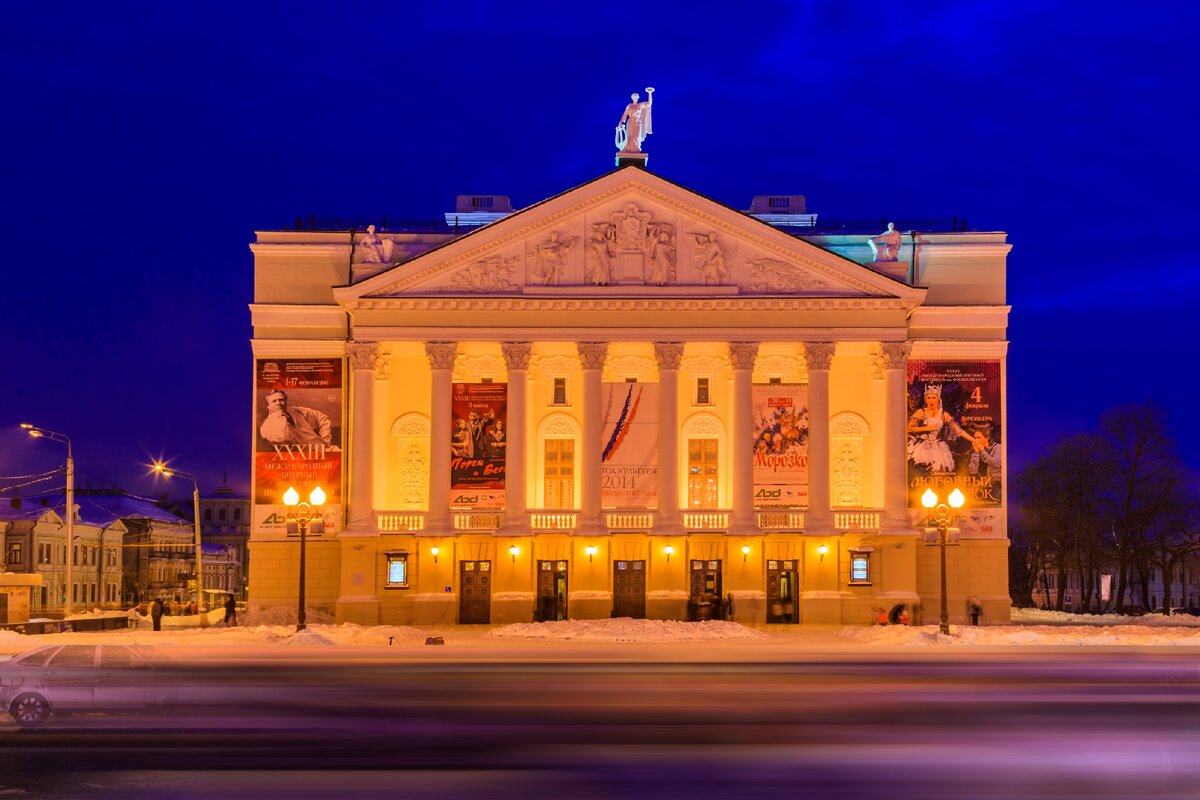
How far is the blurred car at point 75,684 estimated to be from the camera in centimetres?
2334

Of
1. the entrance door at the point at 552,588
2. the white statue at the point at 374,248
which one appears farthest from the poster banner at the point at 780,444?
the white statue at the point at 374,248

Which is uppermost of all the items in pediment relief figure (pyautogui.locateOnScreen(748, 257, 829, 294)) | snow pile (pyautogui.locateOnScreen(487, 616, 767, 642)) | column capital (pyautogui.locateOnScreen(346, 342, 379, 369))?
pediment relief figure (pyautogui.locateOnScreen(748, 257, 829, 294))

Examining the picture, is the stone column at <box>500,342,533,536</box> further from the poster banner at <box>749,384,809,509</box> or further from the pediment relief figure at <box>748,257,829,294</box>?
the pediment relief figure at <box>748,257,829,294</box>

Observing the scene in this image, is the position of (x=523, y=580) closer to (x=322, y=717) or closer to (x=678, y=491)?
(x=678, y=491)

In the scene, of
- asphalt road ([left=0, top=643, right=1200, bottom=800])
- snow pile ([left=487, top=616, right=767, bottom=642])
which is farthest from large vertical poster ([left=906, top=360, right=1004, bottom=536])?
asphalt road ([left=0, top=643, right=1200, bottom=800])

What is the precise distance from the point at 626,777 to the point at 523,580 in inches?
1746

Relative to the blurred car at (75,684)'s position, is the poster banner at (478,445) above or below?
above

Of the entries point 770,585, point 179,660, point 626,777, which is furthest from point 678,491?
point 626,777

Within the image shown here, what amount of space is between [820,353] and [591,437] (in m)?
10.1

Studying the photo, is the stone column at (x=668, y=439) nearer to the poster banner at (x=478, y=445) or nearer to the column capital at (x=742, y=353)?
the column capital at (x=742, y=353)

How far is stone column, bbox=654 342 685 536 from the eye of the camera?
62125mm

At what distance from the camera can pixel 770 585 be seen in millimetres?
62656

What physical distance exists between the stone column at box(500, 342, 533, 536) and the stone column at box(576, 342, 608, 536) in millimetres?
2381

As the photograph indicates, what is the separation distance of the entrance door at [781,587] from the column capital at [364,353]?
1854 cm
